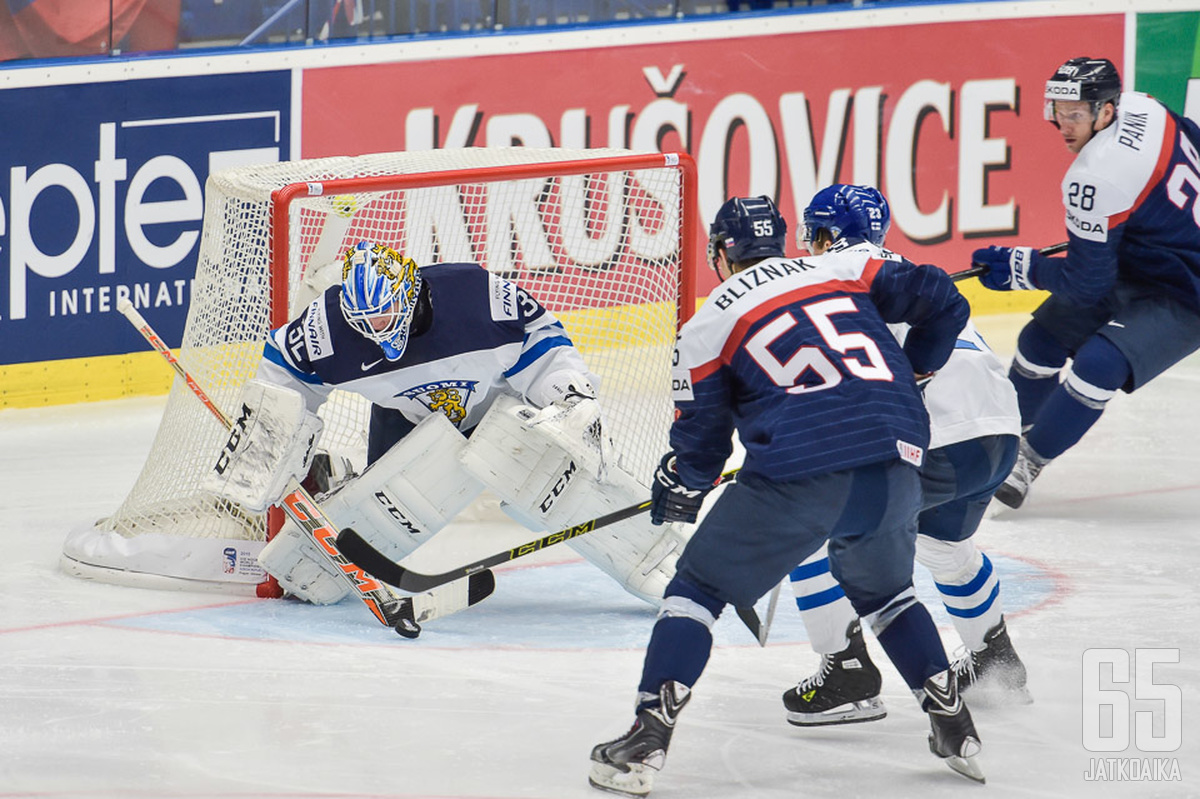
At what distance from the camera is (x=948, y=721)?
3.23 metres

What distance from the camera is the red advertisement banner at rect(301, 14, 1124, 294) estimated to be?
6.84 meters

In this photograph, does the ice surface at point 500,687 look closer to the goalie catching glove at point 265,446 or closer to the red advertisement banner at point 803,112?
the goalie catching glove at point 265,446

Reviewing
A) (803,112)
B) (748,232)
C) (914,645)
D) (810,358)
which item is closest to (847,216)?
(748,232)

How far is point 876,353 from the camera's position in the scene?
3.18 metres

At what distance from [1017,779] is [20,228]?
406cm

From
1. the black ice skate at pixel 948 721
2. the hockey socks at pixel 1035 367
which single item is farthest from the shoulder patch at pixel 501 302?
the hockey socks at pixel 1035 367

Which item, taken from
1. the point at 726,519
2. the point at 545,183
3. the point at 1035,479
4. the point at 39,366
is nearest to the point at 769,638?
the point at 726,519

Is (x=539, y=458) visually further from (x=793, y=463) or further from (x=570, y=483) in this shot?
(x=793, y=463)

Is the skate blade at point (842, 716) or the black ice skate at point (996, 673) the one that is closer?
the skate blade at point (842, 716)

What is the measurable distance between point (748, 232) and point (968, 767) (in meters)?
1.00

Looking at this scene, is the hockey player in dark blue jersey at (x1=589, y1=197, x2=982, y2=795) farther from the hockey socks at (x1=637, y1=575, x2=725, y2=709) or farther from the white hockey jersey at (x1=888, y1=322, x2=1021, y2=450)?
the white hockey jersey at (x1=888, y1=322, x2=1021, y2=450)

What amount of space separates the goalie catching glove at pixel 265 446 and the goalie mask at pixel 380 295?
23cm

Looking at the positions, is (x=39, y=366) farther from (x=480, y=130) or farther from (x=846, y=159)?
(x=846, y=159)

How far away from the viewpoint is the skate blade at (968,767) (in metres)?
3.29
